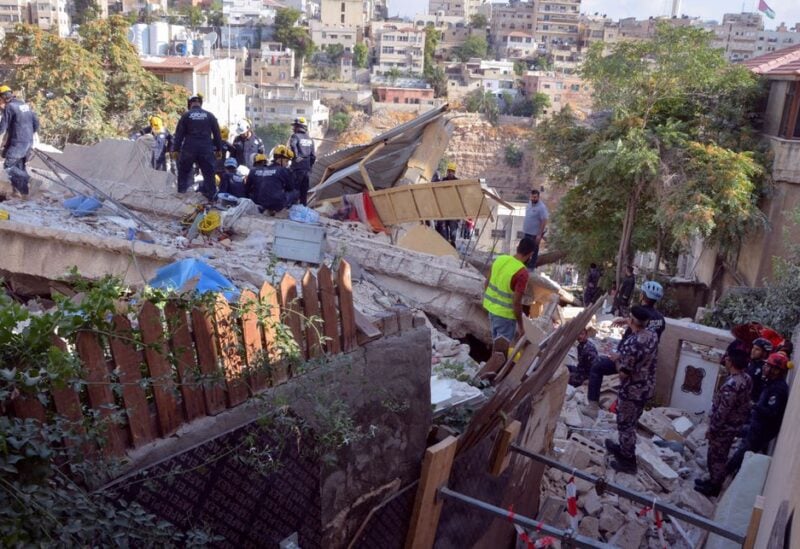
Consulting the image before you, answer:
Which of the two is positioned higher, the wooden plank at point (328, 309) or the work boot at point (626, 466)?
the wooden plank at point (328, 309)

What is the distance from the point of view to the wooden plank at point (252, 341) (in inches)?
117

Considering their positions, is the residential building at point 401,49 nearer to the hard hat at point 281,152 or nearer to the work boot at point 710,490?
the hard hat at point 281,152

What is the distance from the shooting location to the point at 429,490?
3.71 m

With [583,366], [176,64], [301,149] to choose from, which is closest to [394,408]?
[583,366]

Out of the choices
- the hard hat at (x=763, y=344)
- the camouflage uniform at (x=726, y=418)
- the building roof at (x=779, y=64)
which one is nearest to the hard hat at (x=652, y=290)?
the hard hat at (x=763, y=344)

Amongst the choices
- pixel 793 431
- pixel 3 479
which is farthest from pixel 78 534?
pixel 793 431

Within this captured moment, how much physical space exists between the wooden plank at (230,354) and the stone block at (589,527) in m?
3.30

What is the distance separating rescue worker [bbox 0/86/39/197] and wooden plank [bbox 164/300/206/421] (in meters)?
6.52

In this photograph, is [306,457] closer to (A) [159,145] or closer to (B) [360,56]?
(A) [159,145]

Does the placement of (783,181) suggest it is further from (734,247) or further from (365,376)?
(365,376)

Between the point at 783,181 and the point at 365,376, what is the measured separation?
1249cm

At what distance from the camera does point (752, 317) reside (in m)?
9.21

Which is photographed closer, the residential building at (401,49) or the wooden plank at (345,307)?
→ the wooden plank at (345,307)

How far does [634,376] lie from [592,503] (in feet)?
3.38
